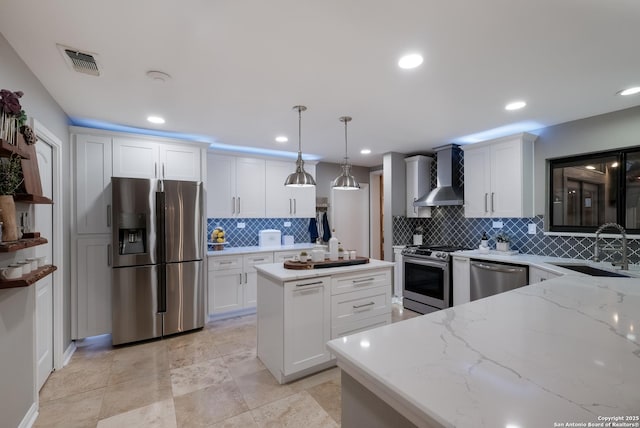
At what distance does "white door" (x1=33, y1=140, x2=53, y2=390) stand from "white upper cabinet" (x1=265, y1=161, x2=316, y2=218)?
2.58m

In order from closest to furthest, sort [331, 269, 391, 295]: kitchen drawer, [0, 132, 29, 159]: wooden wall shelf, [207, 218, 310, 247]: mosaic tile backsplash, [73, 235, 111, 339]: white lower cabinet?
[0, 132, 29, 159]: wooden wall shelf
[331, 269, 391, 295]: kitchen drawer
[73, 235, 111, 339]: white lower cabinet
[207, 218, 310, 247]: mosaic tile backsplash

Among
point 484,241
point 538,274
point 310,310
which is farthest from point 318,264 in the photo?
point 484,241

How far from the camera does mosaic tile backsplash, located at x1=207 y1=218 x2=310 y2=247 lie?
4.50 m

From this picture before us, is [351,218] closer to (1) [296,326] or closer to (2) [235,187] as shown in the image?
(2) [235,187]

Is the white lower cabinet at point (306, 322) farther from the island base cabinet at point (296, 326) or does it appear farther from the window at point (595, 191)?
the window at point (595, 191)

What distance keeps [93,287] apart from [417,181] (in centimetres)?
448

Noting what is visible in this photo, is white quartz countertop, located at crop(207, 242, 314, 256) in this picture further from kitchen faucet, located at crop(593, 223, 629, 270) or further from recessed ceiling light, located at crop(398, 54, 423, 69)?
kitchen faucet, located at crop(593, 223, 629, 270)

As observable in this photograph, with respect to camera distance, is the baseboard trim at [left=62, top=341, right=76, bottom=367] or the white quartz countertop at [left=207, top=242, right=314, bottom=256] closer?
the baseboard trim at [left=62, top=341, right=76, bottom=367]

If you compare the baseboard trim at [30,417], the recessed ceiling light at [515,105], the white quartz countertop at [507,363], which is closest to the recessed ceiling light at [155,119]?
the baseboard trim at [30,417]

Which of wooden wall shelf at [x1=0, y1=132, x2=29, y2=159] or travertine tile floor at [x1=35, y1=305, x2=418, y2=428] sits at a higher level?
wooden wall shelf at [x1=0, y1=132, x2=29, y2=159]

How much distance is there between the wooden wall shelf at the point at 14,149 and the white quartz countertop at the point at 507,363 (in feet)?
6.22

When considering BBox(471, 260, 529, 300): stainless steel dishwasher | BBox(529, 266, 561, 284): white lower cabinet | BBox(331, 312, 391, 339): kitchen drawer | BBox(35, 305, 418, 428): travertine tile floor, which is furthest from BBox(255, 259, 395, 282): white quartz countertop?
BBox(529, 266, 561, 284): white lower cabinet

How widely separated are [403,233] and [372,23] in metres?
3.70

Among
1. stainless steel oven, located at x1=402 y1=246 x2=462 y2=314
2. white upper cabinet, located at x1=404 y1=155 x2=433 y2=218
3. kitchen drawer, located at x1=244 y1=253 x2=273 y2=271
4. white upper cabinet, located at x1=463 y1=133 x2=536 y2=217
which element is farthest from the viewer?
white upper cabinet, located at x1=404 y1=155 x2=433 y2=218
